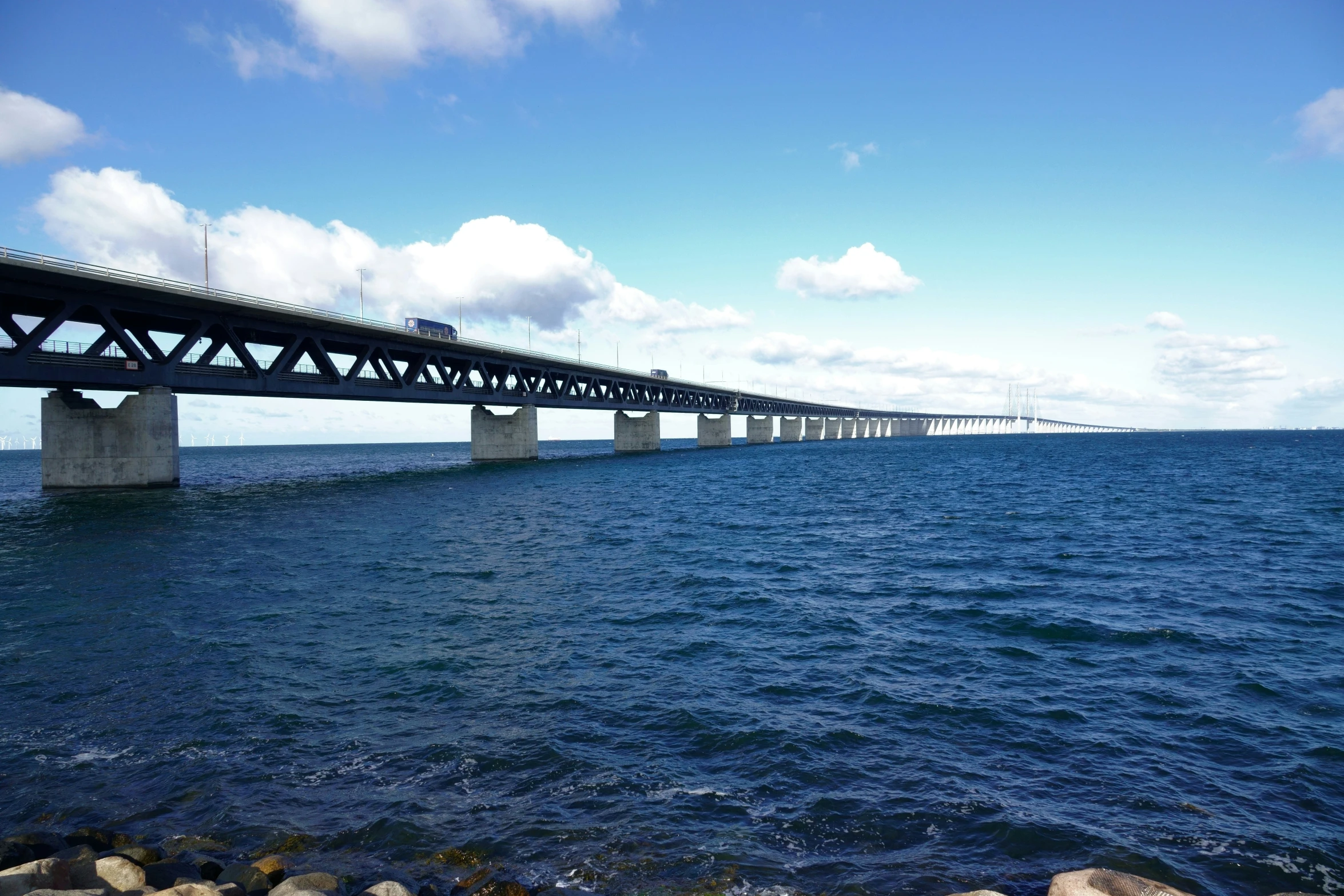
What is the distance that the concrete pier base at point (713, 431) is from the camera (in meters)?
181

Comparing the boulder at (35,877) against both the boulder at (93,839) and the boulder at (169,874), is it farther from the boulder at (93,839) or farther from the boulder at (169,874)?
the boulder at (93,839)

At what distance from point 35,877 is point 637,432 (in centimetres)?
13626

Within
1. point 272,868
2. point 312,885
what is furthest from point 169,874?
point 312,885

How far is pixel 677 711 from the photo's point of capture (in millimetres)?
13398

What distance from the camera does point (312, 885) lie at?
25.5 ft

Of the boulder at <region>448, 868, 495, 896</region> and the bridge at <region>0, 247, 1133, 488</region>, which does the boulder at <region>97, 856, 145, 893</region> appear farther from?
the bridge at <region>0, 247, 1133, 488</region>

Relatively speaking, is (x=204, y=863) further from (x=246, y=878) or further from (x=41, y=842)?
(x=41, y=842)

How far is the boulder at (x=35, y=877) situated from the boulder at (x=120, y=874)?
0.33 metres

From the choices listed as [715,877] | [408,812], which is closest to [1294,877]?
[715,877]

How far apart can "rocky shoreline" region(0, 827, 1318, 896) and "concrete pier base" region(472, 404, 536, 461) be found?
95.6 metres

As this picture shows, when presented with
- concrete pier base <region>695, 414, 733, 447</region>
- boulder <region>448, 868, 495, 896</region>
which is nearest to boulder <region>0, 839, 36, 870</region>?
boulder <region>448, 868, 495, 896</region>

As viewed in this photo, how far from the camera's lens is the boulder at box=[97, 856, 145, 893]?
7902mm

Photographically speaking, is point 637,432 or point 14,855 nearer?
point 14,855

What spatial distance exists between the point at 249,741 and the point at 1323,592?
30566 mm
